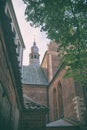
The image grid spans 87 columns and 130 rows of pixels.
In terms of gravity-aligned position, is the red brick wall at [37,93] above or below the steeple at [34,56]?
below

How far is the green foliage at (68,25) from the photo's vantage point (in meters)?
7.73

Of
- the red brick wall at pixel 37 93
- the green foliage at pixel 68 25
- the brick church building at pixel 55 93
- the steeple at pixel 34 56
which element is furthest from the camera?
the steeple at pixel 34 56

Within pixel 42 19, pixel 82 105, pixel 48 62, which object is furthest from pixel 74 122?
pixel 48 62

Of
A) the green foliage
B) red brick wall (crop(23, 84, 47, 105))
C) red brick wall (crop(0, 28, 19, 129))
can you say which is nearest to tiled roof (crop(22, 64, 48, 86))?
red brick wall (crop(23, 84, 47, 105))

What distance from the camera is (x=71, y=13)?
8031 millimetres

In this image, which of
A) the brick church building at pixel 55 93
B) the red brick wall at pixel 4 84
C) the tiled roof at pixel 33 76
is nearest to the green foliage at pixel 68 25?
the brick church building at pixel 55 93

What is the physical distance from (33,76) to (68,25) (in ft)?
55.1

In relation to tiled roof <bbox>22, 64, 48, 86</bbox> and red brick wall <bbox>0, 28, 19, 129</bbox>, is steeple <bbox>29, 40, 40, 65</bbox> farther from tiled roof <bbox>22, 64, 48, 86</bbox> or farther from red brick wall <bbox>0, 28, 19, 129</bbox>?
red brick wall <bbox>0, 28, 19, 129</bbox>

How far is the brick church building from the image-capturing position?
42.3 feet

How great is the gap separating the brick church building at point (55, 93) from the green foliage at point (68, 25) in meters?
2.29

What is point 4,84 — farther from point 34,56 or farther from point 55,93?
point 34,56

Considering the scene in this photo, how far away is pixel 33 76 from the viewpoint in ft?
79.7

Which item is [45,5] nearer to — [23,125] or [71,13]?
[71,13]

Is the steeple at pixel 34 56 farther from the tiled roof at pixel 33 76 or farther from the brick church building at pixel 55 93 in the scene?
the tiled roof at pixel 33 76
